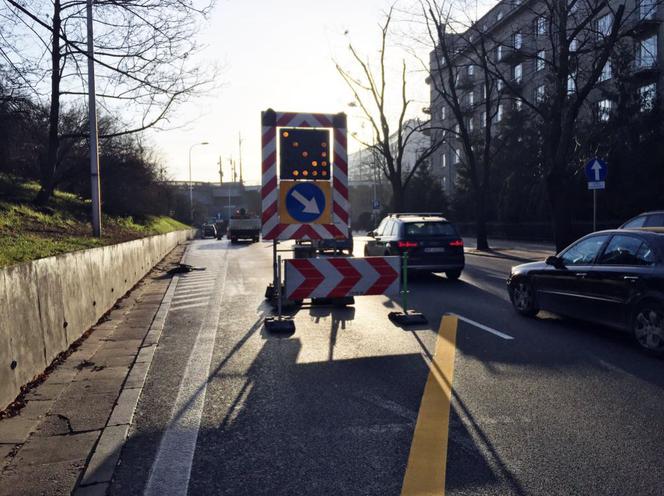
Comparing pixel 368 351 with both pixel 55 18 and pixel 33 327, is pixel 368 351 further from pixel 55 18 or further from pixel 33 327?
pixel 55 18

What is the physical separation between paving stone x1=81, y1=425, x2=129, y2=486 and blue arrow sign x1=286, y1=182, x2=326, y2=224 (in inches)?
191

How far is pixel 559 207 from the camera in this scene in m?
19.8

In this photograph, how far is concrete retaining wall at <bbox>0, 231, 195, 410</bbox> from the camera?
16.2 ft

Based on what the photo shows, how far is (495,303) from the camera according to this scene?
10.8 metres

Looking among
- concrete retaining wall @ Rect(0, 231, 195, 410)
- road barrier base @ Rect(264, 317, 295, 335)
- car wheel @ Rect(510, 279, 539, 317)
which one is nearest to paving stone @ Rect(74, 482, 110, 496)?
concrete retaining wall @ Rect(0, 231, 195, 410)

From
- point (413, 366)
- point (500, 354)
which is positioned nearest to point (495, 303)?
point (500, 354)

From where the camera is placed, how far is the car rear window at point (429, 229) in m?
14.5

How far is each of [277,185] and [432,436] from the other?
530 centimetres

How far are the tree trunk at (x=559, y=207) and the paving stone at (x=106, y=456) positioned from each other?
58.1 ft

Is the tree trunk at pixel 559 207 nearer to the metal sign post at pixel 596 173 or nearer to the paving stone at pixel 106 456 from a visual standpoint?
the metal sign post at pixel 596 173

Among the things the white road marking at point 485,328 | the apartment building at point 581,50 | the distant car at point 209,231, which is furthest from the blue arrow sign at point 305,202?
the distant car at point 209,231

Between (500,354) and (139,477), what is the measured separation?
171 inches

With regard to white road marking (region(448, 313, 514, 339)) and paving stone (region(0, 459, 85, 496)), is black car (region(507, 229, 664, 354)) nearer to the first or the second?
white road marking (region(448, 313, 514, 339))

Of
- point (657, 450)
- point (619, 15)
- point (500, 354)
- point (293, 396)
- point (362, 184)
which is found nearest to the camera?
point (657, 450)
